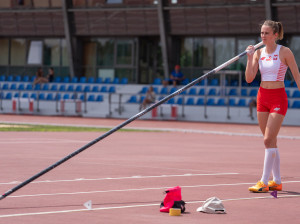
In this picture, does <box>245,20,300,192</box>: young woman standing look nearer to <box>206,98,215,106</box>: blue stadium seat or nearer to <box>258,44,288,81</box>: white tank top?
<box>258,44,288,81</box>: white tank top

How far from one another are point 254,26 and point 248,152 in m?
27.5

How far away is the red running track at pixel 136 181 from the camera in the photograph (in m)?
8.64

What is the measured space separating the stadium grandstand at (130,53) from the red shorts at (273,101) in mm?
28753

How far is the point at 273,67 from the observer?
1134cm

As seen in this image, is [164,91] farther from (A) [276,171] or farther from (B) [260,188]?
(B) [260,188]

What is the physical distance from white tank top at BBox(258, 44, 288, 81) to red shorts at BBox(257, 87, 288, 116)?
0.19 meters

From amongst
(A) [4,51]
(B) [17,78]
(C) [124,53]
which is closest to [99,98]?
(C) [124,53]

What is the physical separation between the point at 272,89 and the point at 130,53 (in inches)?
1656

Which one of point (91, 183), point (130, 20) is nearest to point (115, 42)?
point (130, 20)

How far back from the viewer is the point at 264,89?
450 inches

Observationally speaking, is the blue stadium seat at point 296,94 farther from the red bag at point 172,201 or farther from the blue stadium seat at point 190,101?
the red bag at point 172,201

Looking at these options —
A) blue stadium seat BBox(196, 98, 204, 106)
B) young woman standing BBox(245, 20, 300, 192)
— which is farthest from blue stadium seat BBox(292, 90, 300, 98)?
young woman standing BBox(245, 20, 300, 192)

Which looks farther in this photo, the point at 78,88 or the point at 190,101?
the point at 78,88

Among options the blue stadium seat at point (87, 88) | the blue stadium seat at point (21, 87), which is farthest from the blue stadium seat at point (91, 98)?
the blue stadium seat at point (21, 87)
